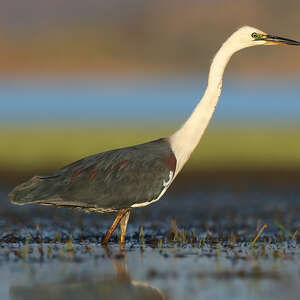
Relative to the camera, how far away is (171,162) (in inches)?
415

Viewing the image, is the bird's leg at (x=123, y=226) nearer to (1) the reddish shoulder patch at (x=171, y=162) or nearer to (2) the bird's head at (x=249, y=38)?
(1) the reddish shoulder patch at (x=171, y=162)

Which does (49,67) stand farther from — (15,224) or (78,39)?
(15,224)

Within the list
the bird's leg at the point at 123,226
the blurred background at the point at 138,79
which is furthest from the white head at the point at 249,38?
the blurred background at the point at 138,79

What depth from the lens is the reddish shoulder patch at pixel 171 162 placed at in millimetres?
10508

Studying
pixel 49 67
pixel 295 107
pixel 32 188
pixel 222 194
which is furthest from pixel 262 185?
pixel 49 67

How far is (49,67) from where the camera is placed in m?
55.2

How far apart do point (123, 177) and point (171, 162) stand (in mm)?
554

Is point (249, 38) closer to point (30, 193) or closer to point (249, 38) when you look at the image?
point (249, 38)

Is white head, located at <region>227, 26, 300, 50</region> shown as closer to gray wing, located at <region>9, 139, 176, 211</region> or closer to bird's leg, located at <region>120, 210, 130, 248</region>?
gray wing, located at <region>9, 139, 176, 211</region>

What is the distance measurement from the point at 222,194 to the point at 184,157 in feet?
17.3

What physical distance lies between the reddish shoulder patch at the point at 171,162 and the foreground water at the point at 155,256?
2.44ft

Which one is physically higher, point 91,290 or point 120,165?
point 120,165

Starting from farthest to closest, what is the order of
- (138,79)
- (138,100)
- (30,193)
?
(138,79)
(138,100)
(30,193)

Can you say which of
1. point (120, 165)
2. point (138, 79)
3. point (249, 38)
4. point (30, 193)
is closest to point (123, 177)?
point (120, 165)
